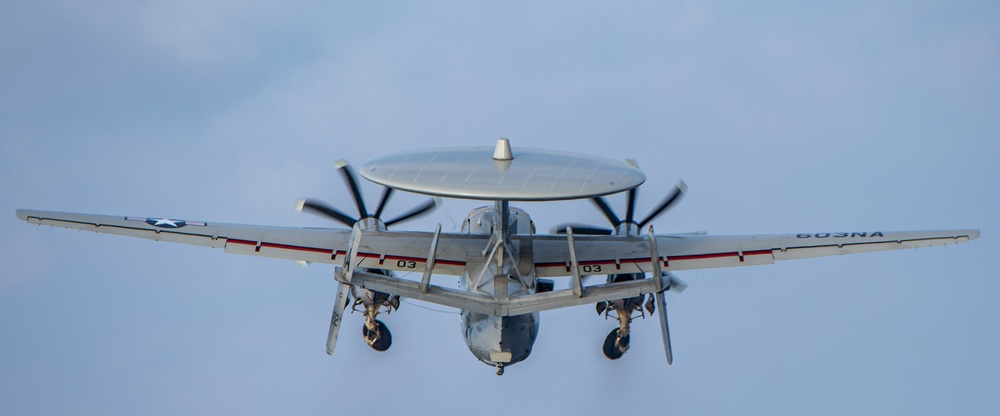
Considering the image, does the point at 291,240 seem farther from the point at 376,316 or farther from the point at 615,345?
the point at 615,345

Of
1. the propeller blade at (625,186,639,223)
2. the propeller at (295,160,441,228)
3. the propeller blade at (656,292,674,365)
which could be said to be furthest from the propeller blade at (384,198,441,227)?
the propeller blade at (656,292,674,365)

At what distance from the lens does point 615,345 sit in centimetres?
5372

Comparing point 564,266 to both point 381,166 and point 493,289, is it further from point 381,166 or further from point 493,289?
point 381,166

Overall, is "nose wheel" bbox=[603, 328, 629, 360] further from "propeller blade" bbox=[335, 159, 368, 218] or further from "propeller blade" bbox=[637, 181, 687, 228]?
"propeller blade" bbox=[335, 159, 368, 218]

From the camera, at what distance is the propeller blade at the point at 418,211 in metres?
53.8

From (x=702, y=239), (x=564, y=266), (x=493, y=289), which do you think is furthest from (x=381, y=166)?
(x=702, y=239)

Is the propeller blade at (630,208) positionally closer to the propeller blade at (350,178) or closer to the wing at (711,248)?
the wing at (711,248)

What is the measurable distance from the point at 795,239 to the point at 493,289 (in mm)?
12323

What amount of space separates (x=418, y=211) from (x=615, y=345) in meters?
9.35

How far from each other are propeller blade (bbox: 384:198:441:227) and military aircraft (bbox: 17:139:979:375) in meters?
0.05

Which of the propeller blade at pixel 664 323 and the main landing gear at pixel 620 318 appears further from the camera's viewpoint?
the main landing gear at pixel 620 318

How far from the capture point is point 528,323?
151 feet

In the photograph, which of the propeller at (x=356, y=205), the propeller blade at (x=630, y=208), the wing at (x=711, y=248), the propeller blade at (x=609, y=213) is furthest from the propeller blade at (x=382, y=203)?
the propeller blade at (x=630, y=208)

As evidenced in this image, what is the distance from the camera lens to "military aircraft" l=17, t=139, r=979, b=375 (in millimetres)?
41969
